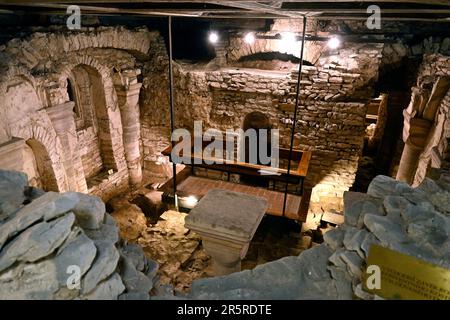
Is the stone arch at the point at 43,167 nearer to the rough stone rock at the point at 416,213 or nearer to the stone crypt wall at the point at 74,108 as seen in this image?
the stone crypt wall at the point at 74,108

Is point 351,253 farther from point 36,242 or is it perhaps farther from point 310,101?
point 310,101

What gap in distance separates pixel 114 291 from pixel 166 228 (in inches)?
182

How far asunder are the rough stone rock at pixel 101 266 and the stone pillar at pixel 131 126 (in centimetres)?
627

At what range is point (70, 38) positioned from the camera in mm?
5730

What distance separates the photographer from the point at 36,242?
1.55 metres

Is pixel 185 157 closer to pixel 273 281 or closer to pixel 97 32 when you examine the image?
pixel 97 32

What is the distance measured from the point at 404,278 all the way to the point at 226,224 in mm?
1521

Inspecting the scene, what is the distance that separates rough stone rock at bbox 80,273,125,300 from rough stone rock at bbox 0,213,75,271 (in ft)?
1.01

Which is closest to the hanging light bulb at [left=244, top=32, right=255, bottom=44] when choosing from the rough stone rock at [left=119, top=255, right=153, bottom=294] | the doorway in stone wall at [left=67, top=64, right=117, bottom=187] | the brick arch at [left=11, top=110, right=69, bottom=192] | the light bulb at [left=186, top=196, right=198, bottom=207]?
the doorway in stone wall at [left=67, top=64, right=117, bottom=187]

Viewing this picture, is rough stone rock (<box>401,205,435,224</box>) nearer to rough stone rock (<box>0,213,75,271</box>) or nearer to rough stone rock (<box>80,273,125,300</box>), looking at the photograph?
rough stone rock (<box>80,273,125,300</box>)

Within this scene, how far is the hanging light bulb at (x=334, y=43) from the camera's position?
6188mm

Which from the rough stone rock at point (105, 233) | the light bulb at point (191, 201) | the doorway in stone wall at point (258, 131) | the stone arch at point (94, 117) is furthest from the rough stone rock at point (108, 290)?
the doorway in stone wall at point (258, 131)

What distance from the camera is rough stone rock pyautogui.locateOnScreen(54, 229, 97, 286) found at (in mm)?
1552
